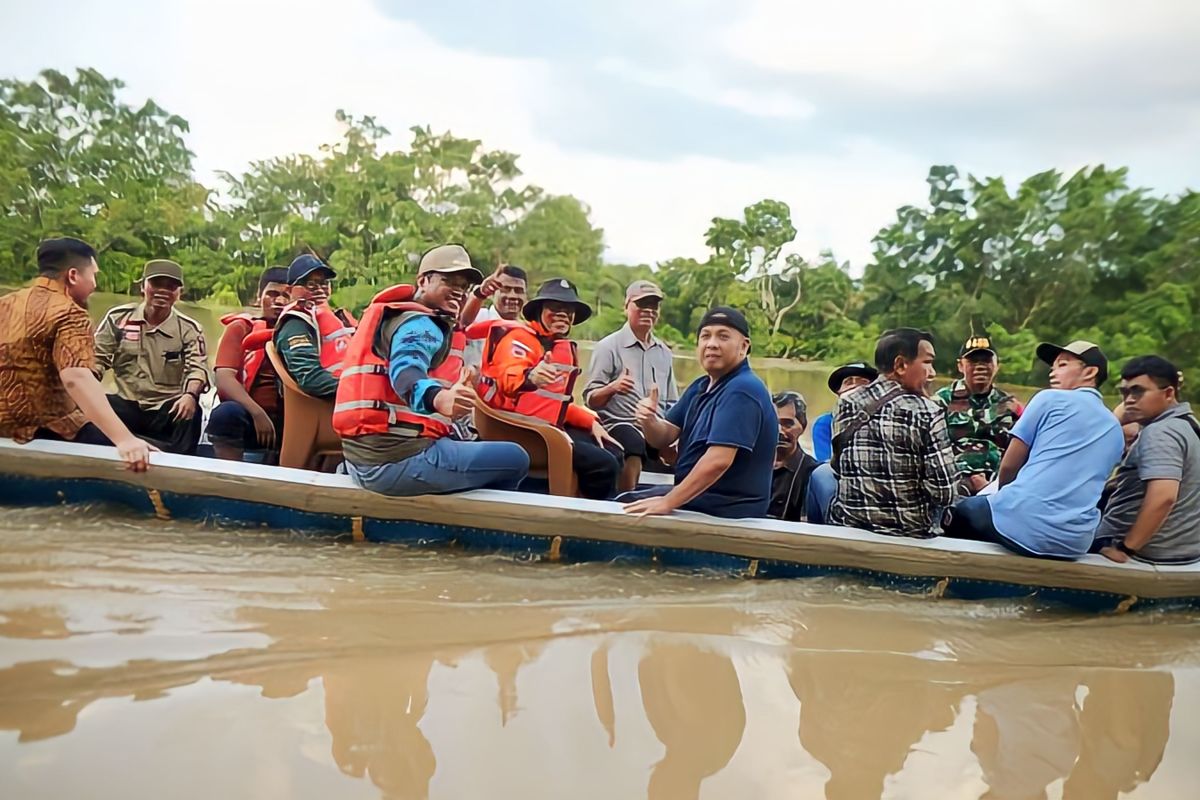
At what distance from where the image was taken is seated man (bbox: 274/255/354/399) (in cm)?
343

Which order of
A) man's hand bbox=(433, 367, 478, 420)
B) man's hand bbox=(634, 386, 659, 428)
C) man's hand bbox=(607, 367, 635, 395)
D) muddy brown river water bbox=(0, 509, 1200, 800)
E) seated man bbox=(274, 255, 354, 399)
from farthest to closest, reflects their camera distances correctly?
man's hand bbox=(607, 367, 635, 395)
man's hand bbox=(634, 386, 659, 428)
seated man bbox=(274, 255, 354, 399)
man's hand bbox=(433, 367, 478, 420)
muddy brown river water bbox=(0, 509, 1200, 800)

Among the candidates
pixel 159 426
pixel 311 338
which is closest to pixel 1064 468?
pixel 311 338

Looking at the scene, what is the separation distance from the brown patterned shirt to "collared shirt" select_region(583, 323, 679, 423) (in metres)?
2.33

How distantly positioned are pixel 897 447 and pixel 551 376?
1455 mm

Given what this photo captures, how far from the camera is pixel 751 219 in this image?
63.9 ft

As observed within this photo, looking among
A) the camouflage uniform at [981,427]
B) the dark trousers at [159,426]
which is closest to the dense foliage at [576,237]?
the camouflage uniform at [981,427]

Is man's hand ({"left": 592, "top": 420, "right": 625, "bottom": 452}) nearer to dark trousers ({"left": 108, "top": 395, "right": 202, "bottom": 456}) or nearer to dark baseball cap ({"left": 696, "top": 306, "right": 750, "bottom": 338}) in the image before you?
dark baseball cap ({"left": 696, "top": 306, "right": 750, "bottom": 338})

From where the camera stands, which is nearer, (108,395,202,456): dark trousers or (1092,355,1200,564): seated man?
(1092,355,1200,564): seated man

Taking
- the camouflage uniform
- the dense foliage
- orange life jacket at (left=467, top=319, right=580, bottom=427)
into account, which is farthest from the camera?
the dense foliage

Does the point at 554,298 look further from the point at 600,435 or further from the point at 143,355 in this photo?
the point at 143,355

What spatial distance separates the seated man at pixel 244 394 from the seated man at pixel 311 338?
32cm

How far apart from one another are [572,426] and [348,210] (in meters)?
21.3

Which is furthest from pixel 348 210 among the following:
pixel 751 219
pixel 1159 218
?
pixel 1159 218

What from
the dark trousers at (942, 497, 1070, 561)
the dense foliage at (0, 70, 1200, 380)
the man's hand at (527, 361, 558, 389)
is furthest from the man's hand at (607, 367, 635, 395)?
the dense foliage at (0, 70, 1200, 380)
